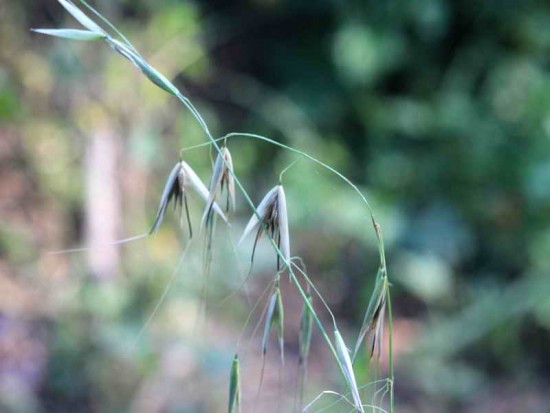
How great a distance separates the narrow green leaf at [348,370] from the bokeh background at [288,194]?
1606 millimetres

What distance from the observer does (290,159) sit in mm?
3211

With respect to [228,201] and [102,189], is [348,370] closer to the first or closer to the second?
[228,201]

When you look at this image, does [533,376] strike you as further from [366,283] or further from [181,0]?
[181,0]

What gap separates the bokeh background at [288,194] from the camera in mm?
2525

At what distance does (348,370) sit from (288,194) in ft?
7.56

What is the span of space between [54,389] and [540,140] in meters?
1.75

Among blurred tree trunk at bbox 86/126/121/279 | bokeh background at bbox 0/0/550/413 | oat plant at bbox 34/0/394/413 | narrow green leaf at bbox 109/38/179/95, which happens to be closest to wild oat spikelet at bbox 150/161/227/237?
oat plant at bbox 34/0/394/413

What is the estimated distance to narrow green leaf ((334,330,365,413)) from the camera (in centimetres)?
69

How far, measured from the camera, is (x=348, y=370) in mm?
730

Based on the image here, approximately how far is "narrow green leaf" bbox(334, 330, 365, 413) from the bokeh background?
1.61m

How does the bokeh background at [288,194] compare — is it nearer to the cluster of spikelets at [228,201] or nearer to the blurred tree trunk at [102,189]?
the blurred tree trunk at [102,189]

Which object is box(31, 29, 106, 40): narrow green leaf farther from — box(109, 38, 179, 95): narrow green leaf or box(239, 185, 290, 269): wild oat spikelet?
box(239, 185, 290, 269): wild oat spikelet

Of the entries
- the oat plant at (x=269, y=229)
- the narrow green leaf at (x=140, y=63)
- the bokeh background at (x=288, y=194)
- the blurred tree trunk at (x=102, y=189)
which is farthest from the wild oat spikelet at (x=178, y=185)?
the blurred tree trunk at (x=102, y=189)

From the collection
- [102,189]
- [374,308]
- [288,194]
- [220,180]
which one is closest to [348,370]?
[374,308]
